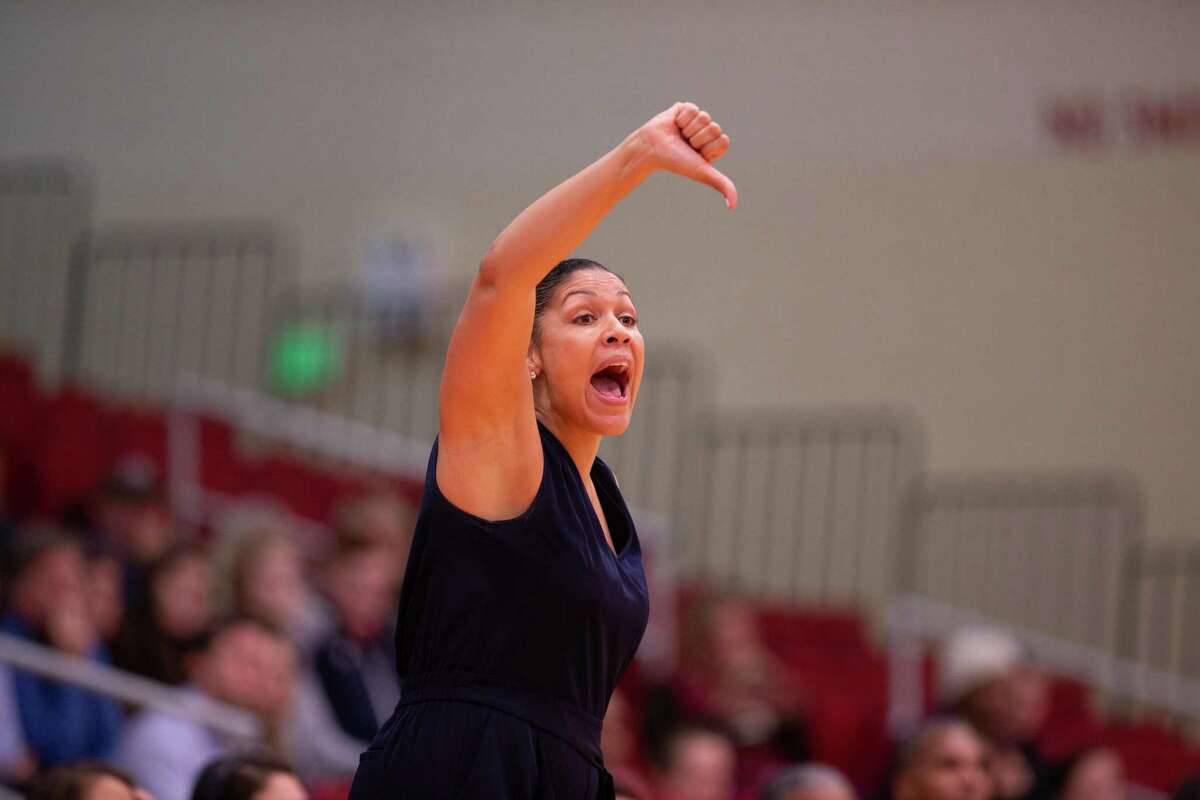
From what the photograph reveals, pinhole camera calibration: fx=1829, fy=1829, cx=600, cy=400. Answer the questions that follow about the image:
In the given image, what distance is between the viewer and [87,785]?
9.45 feet

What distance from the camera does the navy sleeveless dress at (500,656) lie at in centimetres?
213

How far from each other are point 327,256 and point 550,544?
25.5ft

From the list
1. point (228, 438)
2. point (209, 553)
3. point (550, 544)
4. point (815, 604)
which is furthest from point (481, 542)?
point (815, 604)

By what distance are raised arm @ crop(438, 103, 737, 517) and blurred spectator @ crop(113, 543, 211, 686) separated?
261 cm

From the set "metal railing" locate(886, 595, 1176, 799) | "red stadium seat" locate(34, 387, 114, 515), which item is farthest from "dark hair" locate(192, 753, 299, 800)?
"metal railing" locate(886, 595, 1176, 799)

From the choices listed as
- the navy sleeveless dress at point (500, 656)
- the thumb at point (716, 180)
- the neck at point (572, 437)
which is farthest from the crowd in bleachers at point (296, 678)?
the thumb at point (716, 180)

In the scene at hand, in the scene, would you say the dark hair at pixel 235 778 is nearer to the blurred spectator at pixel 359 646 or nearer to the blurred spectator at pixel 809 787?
the blurred spectator at pixel 809 787

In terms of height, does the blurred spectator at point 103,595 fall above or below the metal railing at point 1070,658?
above

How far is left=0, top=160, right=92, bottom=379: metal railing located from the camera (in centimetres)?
920

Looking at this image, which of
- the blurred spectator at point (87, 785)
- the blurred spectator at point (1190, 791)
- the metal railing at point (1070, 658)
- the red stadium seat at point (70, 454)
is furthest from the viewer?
the metal railing at point (1070, 658)

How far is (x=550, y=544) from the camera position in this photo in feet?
7.07

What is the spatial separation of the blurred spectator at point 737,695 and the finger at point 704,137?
3.51m

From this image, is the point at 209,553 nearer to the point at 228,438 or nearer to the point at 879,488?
the point at 228,438

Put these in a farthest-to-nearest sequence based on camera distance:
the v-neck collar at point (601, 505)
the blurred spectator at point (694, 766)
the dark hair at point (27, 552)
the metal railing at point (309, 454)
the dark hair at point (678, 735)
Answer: the metal railing at point (309, 454)
the dark hair at point (678, 735)
the blurred spectator at point (694, 766)
the dark hair at point (27, 552)
the v-neck collar at point (601, 505)
